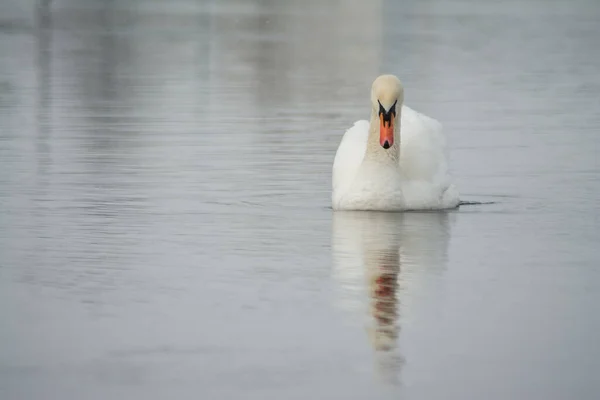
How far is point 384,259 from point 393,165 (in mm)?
2727

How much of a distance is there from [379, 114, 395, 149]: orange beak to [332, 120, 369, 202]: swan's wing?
1.27ft

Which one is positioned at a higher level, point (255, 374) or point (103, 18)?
point (103, 18)

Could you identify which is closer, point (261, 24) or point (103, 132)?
point (103, 132)

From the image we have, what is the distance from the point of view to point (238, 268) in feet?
35.3

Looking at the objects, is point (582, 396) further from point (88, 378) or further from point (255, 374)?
point (88, 378)

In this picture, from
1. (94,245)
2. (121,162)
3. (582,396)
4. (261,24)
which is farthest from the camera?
(261,24)

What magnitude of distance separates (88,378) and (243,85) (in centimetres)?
1895

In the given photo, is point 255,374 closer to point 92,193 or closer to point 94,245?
point 94,245

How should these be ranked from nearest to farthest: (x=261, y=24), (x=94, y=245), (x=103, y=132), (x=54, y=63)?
(x=94, y=245), (x=103, y=132), (x=54, y=63), (x=261, y=24)

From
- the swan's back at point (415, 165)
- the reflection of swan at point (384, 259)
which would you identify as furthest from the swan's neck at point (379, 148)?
the reflection of swan at point (384, 259)

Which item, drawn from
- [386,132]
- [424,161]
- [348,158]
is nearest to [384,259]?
[386,132]

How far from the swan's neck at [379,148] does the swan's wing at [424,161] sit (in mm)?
172

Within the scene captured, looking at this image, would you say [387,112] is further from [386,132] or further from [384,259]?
[384,259]

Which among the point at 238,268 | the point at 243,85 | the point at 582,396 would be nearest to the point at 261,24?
the point at 243,85
